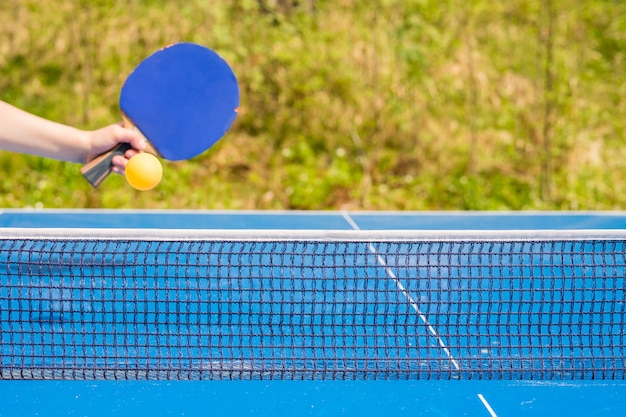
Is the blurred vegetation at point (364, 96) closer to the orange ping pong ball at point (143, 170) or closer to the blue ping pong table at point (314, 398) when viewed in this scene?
the blue ping pong table at point (314, 398)

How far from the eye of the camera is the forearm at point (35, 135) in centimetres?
159

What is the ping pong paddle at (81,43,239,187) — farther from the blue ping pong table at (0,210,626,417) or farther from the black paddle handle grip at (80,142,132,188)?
the blue ping pong table at (0,210,626,417)

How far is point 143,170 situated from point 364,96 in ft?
26.0

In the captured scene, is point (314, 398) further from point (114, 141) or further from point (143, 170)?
point (114, 141)

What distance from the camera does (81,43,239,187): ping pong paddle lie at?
2.57 m

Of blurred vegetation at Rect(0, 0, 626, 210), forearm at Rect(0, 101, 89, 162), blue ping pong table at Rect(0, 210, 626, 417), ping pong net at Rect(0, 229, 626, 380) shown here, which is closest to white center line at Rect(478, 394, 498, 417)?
blue ping pong table at Rect(0, 210, 626, 417)

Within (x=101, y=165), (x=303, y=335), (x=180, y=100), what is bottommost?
(x=303, y=335)

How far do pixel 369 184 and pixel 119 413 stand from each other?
6.86 m

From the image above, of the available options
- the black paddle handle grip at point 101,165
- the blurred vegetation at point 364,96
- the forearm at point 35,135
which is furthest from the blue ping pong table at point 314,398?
the blurred vegetation at point 364,96

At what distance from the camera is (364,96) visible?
388 inches

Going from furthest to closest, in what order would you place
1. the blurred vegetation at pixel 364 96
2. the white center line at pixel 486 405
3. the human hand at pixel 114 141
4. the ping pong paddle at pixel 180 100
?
the blurred vegetation at pixel 364 96
the white center line at pixel 486 405
the ping pong paddle at pixel 180 100
the human hand at pixel 114 141

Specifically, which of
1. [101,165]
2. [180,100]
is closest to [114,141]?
A: [101,165]

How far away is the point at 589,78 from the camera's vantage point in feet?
32.7

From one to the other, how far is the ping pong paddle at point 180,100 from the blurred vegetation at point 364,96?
6.20 metres
